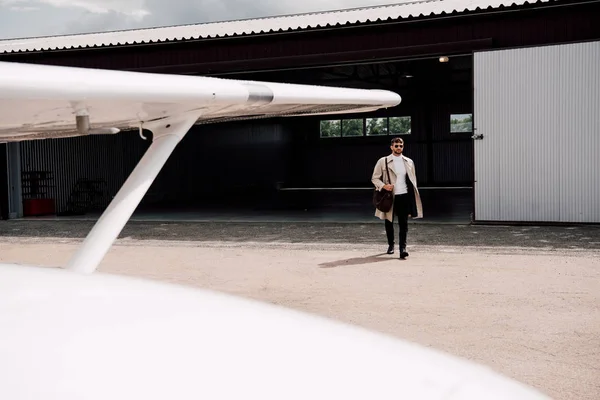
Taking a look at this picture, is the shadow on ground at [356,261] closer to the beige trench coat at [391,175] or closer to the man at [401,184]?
the man at [401,184]

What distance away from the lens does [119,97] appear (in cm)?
220

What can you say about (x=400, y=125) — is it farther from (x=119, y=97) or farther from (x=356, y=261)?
(x=119, y=97)

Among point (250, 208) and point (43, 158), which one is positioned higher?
point (43, 158)

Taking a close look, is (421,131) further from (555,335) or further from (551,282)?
(555,335)

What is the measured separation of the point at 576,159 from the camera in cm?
1155

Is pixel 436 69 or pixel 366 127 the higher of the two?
pixel 436 69

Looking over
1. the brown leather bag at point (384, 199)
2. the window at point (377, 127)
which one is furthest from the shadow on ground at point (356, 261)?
the window at point (377, 127)

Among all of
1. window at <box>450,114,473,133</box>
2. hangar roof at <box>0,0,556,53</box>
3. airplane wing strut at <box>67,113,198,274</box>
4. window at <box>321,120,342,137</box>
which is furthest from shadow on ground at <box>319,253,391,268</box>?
window at <box>321,120,342,137</box>

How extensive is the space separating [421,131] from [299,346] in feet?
100

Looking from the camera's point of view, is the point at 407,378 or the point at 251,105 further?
the point at 251,105

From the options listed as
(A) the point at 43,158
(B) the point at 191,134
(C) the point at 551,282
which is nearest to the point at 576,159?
(C) the point at 551,282

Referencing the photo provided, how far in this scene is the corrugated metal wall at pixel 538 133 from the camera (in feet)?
37.8

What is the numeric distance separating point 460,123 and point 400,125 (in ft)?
9.34

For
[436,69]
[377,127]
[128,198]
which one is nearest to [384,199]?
[128,198]
